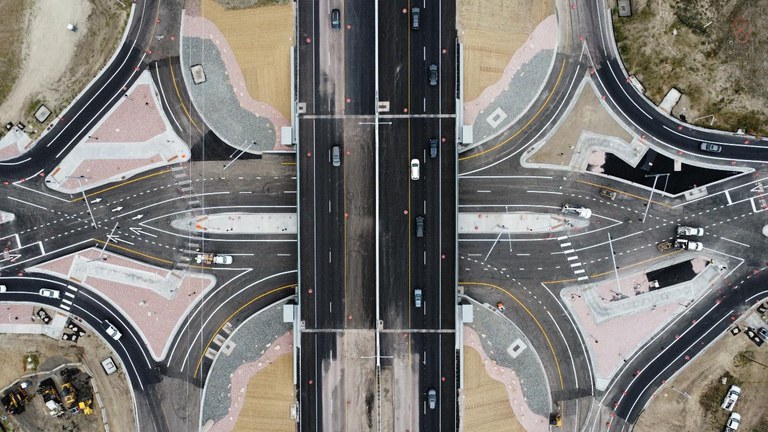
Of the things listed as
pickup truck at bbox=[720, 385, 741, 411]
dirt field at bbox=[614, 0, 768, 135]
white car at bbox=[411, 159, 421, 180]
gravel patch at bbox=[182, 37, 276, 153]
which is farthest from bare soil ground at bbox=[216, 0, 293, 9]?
pickup truck at bbox=[720, 385, 741, 411]

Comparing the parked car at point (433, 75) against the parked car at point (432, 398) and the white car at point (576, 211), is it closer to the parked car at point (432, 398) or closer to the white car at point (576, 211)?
the white car at point (576, 211)

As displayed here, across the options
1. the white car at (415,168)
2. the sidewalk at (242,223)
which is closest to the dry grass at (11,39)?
the sidewalk at (242,223)

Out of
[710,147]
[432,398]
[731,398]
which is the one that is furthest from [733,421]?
[432,398]

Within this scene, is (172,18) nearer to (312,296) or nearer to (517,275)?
(312,296)

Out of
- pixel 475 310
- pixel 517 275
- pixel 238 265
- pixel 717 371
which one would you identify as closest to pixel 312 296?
pixel 238 265

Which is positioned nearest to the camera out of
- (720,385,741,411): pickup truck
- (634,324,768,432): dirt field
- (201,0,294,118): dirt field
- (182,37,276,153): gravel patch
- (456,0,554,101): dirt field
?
(720,385,741,411): pickup truck

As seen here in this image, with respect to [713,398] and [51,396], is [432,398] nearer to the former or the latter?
[713,398]

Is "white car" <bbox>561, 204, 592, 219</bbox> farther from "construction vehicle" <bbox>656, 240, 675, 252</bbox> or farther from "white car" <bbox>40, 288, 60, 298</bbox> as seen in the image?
"white car" <bbox>40, 288, 60, 298</bbox>
